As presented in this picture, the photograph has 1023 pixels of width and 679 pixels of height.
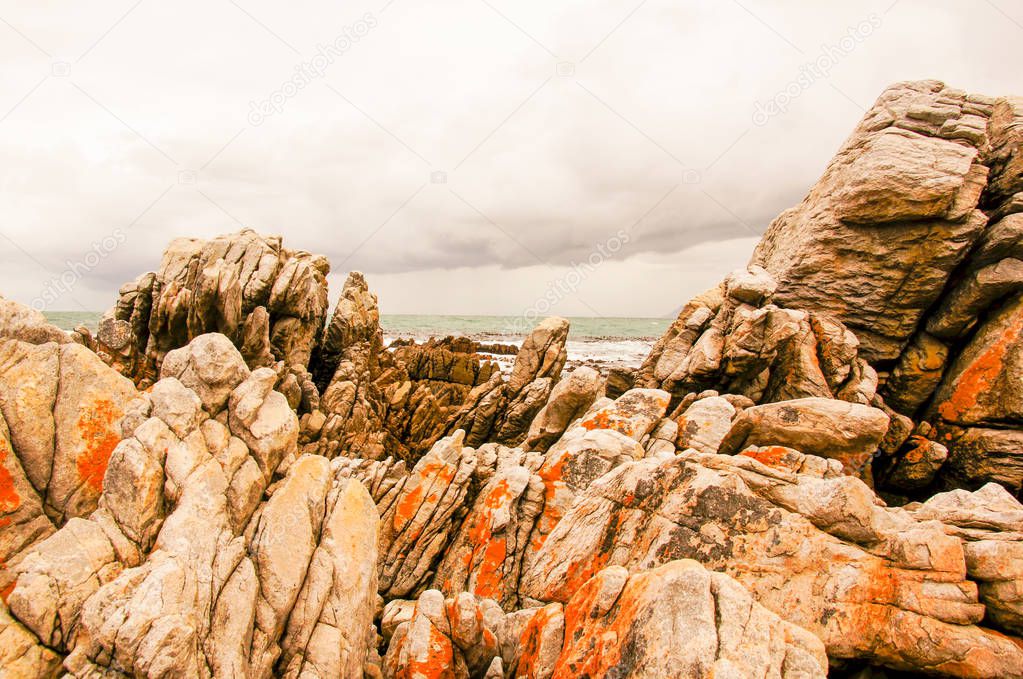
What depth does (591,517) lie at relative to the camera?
10.1 metres

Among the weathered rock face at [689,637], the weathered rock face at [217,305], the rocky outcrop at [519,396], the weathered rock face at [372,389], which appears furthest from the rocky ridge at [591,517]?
the weathered rock face at [217,305]

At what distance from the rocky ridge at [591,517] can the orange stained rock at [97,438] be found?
4 cm

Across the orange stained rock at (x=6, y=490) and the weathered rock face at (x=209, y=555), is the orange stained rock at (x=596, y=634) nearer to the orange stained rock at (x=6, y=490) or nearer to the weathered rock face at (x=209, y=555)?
the weathered rock face at (x=209, y=555)

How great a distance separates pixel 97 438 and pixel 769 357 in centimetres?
2180

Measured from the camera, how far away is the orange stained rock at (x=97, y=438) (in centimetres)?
905

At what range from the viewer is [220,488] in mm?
9109

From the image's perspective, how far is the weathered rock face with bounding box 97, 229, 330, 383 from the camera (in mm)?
26031

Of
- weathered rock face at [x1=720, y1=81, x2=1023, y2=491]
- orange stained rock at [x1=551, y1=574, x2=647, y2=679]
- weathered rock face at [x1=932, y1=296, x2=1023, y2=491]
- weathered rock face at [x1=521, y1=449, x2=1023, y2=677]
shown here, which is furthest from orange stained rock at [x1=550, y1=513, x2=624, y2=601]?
weathered rock face at [x1=932, y1=296, x2=1023, y2=491]

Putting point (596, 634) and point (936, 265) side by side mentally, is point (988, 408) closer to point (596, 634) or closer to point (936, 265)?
point (936, 265)

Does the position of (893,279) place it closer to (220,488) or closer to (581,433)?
(581,433)

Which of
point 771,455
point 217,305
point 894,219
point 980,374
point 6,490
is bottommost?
point 771,455

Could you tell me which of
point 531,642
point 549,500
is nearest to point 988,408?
point 549,500

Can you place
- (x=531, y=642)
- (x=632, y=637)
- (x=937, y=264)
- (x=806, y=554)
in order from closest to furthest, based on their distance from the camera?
(x=632, y=637) < (x=806, y=554) < (x=531, y=642) < (x=937, y=264)

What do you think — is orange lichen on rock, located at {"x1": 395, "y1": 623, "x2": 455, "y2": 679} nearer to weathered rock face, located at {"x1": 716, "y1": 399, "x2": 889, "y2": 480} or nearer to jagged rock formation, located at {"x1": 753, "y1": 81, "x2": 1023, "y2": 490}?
weathered rock face, located at {"x1": 716, "y1": 399, "x2": 889, "y2": 480}
